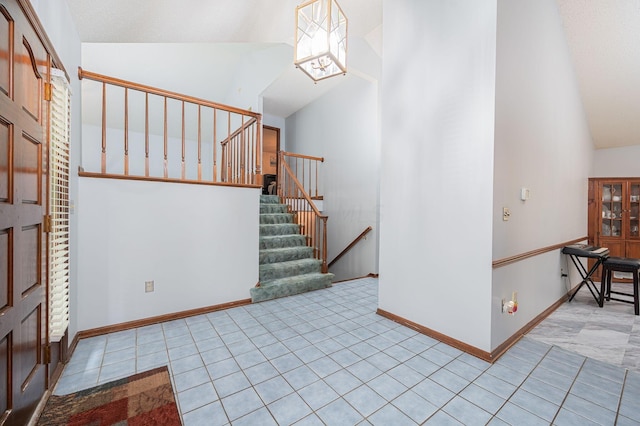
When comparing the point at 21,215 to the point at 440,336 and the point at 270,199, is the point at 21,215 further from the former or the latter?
the point at 270,199

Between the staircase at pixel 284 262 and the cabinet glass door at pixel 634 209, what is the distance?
5226 millimetres

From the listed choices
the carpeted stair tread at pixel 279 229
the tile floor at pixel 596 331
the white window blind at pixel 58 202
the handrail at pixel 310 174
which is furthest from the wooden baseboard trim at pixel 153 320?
the handrail at pixel 310 174

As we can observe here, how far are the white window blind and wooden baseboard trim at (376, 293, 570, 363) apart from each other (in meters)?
2.83

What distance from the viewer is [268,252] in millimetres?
4293

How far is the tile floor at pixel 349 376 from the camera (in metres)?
1.69

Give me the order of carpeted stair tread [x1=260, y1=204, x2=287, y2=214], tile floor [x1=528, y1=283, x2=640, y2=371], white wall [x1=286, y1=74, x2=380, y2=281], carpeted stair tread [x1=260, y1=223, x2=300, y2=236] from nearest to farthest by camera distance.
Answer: tile floor [x1=528, y1=283, x2=640, y2=371]
carpeted stair tread [x1=260, y1=223, x2=300, y2=236]
white wall [x1=286, y1=74, x2=380, y2=281]
carpeted stair tread [x1=260, y1=204, x2=287, y2=214]

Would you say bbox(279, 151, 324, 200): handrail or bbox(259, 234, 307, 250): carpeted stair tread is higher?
bbox(279, 151, 324, 200): handrail

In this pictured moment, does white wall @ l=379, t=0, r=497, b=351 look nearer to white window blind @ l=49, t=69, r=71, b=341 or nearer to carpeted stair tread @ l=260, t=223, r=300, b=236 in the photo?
carpeted stair tread @ l=260, t=223, r=300, b=236

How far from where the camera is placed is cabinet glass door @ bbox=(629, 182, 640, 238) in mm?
4820

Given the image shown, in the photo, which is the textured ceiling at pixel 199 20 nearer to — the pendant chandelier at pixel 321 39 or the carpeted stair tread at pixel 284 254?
the pendant chandelier at pixel 321 39

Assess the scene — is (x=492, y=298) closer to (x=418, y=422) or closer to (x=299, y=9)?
(x=418, y=422)

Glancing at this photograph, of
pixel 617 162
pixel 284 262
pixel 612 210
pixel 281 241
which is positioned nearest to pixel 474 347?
pixel 284 262

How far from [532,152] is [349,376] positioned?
8.74ft

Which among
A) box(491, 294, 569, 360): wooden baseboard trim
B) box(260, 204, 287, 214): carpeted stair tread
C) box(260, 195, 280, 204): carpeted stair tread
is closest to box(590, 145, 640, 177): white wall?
box(491, 294, 569, 360): wooden baseboard trim
